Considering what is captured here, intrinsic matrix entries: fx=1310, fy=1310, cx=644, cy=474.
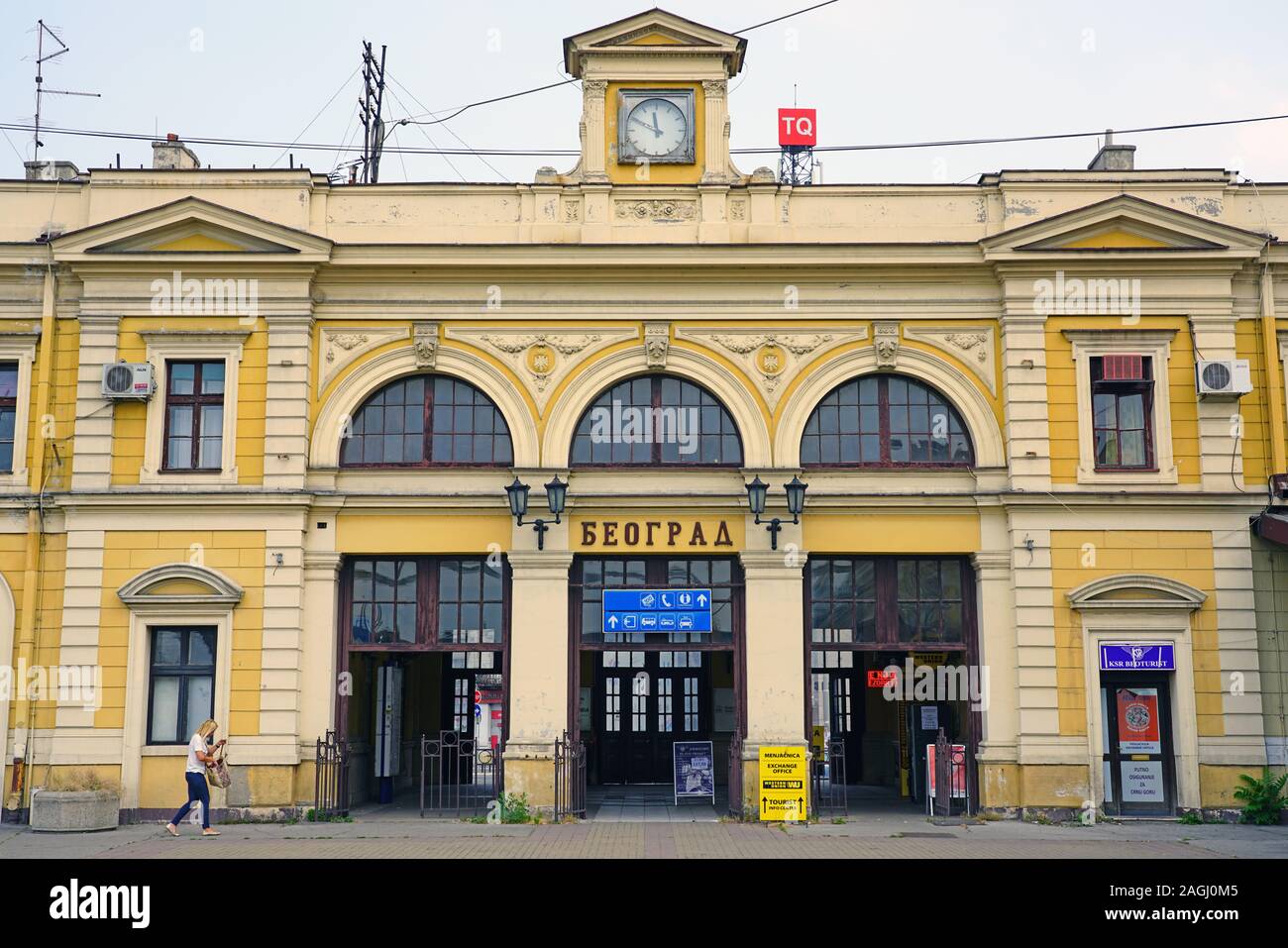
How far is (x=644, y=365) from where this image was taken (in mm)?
21156

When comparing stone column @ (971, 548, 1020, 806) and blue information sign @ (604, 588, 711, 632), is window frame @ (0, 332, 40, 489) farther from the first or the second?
stone column @ (971, 548, 1020, 806)

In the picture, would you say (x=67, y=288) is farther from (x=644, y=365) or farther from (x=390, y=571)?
(x=644, y=365)

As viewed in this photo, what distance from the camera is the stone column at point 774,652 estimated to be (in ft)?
66.3

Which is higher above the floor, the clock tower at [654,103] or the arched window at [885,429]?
the clock tower at [654,103]

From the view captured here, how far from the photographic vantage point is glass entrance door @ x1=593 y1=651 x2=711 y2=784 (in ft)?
87.6

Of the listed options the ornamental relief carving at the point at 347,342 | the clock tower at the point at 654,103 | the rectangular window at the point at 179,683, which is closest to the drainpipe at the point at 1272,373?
the clock tower at the point at 654,103

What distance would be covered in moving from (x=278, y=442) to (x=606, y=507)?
5275mm

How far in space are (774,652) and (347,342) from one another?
27.8 feet

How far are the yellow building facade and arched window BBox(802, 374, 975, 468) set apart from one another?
0.06 m

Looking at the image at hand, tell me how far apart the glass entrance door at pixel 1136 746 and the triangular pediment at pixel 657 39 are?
1178 centimetres

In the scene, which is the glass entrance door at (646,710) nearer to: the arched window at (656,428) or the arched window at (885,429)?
the arched window at (656,428)

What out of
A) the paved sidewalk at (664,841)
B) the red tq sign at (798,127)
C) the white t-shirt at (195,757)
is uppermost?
the red tq sign at (798,127)

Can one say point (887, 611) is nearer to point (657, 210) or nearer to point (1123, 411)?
point (1123, 411)

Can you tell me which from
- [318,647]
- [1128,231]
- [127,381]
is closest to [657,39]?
[1128,231]
